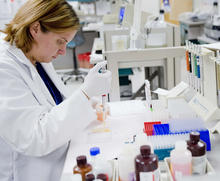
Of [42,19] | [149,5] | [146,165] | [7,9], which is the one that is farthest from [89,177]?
[149,5]

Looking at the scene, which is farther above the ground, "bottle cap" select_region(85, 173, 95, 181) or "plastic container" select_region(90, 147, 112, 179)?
"bottle cap" select_region(85, 173, 95, 181)

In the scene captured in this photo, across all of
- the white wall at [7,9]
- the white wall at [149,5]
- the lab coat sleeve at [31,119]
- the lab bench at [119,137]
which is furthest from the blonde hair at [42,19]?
the white wall at [149,5]

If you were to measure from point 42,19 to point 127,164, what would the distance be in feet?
2.12

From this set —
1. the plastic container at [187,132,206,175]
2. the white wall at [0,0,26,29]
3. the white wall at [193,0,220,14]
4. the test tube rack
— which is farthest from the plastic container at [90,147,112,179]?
the white wall at [193,0,220,14]

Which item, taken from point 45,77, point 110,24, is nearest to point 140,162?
point 45,77

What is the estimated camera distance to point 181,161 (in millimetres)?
815

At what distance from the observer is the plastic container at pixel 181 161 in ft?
2.65

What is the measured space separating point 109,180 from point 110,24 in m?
3.68

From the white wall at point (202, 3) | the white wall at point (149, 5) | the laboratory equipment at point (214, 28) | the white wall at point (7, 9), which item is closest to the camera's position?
the white wall at point (7, 9)

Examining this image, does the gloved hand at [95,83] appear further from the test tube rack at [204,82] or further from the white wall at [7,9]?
the white wall at [7,9]

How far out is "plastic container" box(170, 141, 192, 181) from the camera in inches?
31.8

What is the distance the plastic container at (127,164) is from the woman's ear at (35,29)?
1.98 feet

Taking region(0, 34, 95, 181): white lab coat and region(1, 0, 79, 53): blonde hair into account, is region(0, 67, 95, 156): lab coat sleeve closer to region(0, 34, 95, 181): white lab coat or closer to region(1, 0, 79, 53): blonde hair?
region(0, 34, 95, 181): white lab coat

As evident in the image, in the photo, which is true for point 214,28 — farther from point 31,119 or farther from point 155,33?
point 31,119
